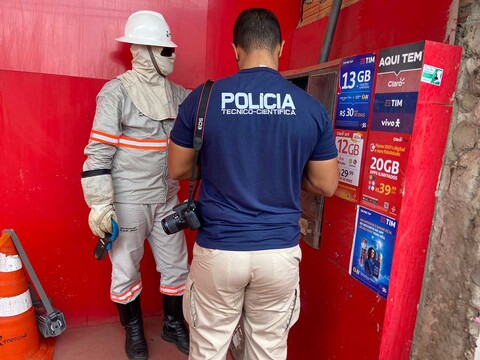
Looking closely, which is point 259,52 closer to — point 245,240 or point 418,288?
point 245,240

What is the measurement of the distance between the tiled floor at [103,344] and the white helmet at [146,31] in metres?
2.00

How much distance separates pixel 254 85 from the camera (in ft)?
4.60

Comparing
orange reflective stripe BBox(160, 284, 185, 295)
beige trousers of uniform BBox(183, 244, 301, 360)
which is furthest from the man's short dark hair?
orange reflective stripe BBox(160, 284, 185, 295)

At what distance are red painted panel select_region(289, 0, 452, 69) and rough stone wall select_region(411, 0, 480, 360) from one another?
0.11m

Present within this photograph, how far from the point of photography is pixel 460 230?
140 cm

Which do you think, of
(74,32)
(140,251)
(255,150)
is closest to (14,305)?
(140,251)

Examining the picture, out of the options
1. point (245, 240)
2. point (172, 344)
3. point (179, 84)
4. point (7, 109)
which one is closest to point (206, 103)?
point (245, 240)

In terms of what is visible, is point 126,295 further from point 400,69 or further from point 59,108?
point 400,69

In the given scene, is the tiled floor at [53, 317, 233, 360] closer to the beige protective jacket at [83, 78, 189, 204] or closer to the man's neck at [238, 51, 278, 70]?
the beige protective jacket at [83, 78, 189, 204]

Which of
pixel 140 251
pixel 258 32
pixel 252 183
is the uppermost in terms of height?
pixel 258 32

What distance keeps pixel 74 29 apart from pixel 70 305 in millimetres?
1901

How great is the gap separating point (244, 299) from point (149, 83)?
1.42 metres

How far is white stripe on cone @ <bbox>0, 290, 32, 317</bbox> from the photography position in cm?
223

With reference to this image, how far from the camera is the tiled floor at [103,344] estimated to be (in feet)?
8.27
